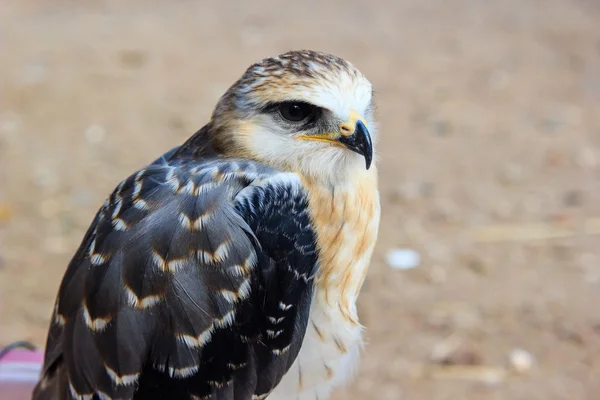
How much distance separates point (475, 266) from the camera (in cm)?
563

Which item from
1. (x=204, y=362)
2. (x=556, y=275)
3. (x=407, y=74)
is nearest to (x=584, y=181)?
(x=556, y=275)

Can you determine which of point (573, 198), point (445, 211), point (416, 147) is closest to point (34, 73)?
point (416, 147)

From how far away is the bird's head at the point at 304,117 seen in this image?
103 inches

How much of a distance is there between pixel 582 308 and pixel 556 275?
0.39 m

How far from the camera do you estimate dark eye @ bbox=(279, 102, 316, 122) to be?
2.64 metres

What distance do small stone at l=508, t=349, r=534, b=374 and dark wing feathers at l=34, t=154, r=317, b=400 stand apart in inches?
101

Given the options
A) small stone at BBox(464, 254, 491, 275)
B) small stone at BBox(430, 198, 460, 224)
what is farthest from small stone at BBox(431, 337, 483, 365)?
small stone at BBox(430, 198, 460, 224)

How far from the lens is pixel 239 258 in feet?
8.10

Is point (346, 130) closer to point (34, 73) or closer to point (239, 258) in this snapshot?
point (239, 258)

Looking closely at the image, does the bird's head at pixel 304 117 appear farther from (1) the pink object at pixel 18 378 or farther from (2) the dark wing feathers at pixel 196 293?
(1) the pink object at pixel 18 378

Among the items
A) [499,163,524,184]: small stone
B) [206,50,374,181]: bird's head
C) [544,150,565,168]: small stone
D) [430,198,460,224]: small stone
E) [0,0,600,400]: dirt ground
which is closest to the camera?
[206,50,374,181]: bird's head

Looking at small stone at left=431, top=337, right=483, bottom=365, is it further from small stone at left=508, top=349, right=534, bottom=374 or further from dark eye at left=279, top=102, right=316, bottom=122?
dark eye at left=279, top=102, right=316, bottom=122

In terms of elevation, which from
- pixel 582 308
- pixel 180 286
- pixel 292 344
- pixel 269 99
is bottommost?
pixel 582 308

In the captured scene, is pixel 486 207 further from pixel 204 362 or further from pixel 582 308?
pixel 204 362
